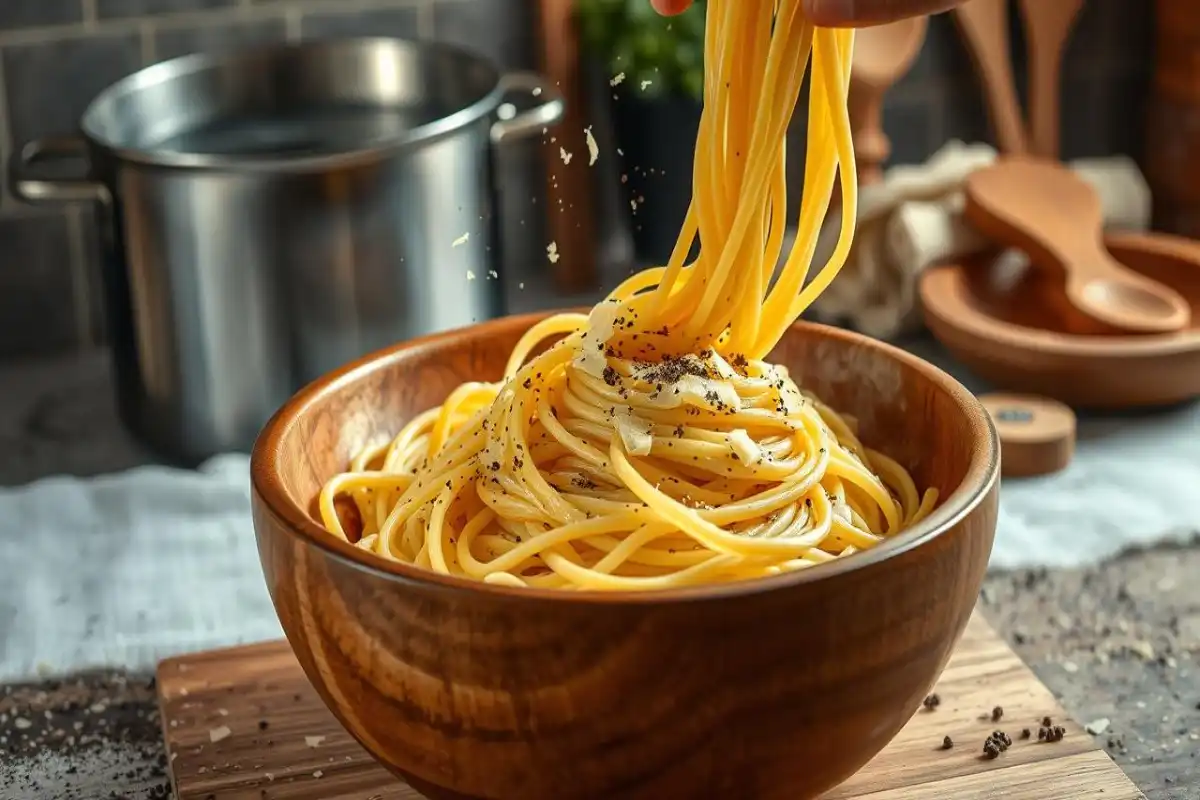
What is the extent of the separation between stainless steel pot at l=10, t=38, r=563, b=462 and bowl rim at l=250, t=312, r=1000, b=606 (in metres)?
0.46

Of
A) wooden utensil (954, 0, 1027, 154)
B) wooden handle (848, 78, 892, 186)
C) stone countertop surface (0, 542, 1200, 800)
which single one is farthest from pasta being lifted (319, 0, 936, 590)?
wooden utensil (954, 0, 1027, 154)

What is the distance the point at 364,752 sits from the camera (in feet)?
3.39

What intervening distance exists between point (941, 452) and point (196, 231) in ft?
2.64

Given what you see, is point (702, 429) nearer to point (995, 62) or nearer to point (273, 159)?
point (273, 159)

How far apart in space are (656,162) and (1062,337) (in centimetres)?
55

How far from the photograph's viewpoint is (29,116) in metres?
1.88

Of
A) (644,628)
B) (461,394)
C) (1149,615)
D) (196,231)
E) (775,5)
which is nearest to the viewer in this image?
(644,628)

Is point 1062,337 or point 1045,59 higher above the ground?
point 1045,59

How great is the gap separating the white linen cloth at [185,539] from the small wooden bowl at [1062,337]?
61 millimetres

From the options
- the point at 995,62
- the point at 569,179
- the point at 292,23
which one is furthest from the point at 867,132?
the point at 292,23

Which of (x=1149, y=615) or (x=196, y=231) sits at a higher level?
(x=196, y=231)

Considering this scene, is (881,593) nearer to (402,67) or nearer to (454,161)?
(454,161)

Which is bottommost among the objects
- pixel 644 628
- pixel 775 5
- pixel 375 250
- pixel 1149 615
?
pixel 1149 615

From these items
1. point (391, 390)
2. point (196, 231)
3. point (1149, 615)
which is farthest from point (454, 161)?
point (1149, 615)
